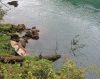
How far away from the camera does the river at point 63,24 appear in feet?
107

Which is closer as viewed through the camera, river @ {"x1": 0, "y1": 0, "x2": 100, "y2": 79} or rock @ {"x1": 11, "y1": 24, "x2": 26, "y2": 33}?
river @ {"x1": 0, "y1": 0, "x2": 100, "y2": 79}

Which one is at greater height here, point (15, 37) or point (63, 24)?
point (15, 37)

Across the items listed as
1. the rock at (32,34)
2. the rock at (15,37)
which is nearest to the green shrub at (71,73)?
the rock at (15,37)

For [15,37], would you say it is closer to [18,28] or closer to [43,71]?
[18,28]

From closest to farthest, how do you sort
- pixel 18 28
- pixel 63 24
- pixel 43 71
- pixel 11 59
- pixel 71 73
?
pixel 43 71, pixel 71 73, pixel 11 59, pixel 18 28, pixel 63 24

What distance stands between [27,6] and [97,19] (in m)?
13.7

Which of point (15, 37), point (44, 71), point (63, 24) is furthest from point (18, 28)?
point (44, 71)

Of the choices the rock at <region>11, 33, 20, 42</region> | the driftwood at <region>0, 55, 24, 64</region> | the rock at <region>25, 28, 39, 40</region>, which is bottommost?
the rock at <region>25, 28, 39, 40</region>

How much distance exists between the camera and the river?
3257 cm

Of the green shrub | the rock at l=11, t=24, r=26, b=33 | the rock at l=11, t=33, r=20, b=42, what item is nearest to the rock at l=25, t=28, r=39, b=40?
the rock at l=11, t=24, r=26, b=33

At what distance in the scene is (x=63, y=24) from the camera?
137 feet

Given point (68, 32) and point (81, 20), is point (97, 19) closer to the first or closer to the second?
point (81, 20)

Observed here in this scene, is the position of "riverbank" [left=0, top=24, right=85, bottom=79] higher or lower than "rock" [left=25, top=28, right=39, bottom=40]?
higher

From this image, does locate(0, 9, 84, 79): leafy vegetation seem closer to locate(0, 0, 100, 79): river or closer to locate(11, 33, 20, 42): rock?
locate(11, 33, 20, 42): rock
